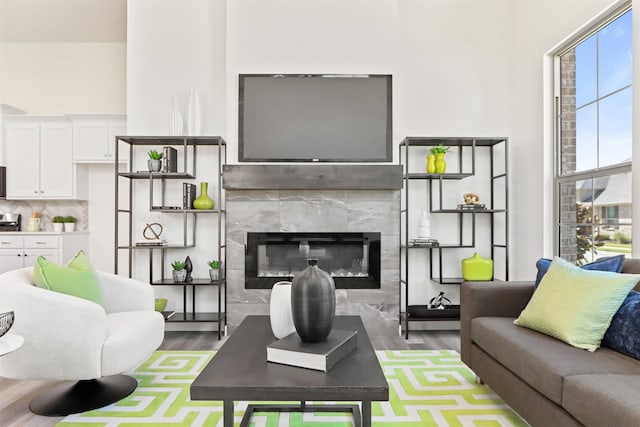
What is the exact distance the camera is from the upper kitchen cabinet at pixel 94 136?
4844mm

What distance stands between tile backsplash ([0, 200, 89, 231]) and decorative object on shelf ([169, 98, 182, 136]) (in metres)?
2.02

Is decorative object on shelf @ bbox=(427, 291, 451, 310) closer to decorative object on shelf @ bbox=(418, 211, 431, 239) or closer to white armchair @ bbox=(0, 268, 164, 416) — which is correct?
decorative object on shelf @ bbox=(418, 211, 431, 239)

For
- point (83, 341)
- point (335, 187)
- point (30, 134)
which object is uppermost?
Result: point (30, 134)

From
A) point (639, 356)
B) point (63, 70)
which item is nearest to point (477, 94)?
point (639, 356)

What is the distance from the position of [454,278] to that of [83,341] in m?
3.22

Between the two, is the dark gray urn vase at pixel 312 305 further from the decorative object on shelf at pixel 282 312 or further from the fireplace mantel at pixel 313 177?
the fireplace mantel at pixel 313 177

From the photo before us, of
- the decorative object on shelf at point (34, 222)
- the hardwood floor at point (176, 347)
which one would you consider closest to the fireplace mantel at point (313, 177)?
the hardwood floor at point (176, 347)

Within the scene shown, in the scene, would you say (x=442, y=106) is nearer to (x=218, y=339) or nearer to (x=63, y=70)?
(x=218, y=339)

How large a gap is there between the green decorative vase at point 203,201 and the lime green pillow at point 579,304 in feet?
9.15

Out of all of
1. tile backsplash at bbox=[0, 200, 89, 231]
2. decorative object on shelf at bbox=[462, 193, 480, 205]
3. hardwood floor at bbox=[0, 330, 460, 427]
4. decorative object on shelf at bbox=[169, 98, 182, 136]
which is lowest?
hardwood floor at bbox=[0, 330, 460, 427]

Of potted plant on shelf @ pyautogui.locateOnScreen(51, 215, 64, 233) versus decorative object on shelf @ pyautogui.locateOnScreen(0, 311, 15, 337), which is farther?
potted plant on shelf @ pyautogui.locateOnScreen(51, 215, 64, 233)

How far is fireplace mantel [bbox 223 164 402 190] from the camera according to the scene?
12.3 ft

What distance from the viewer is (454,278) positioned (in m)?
4.14

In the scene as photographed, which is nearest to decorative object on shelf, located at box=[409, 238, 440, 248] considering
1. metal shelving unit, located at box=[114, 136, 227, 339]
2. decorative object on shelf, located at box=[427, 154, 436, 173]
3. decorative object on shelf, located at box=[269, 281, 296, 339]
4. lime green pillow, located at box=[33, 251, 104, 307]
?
decorative object on shelf, located at box=[427, 154, 436, 173]
